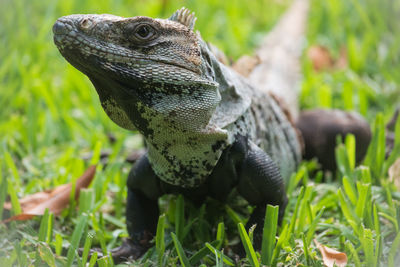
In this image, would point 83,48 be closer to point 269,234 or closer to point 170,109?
point 170,109

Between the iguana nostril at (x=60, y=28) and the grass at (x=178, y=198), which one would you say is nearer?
the iguana nostril at (x=60, y=28)

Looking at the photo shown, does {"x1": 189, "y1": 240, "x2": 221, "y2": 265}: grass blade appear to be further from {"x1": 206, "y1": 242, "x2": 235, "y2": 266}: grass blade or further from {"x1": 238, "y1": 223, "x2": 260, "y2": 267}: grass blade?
{"x1": 238, "y1": 223, "x2": 260, "y2": 267}: grass blade

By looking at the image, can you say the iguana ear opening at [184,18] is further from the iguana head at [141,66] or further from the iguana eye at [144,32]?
the iguana eye at [144,32]

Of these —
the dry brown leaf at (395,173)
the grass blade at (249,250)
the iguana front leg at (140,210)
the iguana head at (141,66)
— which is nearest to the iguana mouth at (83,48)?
the iguana head at (141,66)

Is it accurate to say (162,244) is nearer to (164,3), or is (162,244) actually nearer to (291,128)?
(291,128)

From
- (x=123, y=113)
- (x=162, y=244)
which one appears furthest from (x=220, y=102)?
(x=162, y=244)

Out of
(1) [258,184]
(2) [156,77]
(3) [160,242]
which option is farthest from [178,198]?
(2) [156,77]
